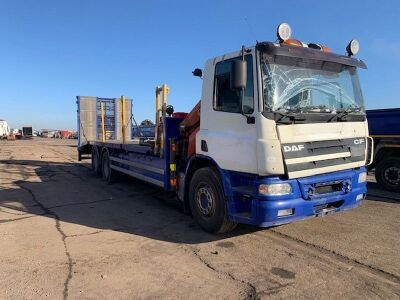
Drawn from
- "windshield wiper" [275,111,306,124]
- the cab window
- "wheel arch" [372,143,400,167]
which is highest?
the cab window

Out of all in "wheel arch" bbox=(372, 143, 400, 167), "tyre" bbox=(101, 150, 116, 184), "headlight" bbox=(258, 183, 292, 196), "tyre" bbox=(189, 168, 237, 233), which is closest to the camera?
"headlight" bbox=(258, 183, 292, 196)

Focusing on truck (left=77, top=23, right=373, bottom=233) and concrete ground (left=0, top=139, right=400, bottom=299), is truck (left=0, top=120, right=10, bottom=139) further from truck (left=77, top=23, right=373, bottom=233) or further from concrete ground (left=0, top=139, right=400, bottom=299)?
truck (left=77, top=23, right=373, bottom=233)

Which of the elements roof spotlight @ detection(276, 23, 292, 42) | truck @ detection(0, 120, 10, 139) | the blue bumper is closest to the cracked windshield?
roof spotlight @ detection(276, 23, 292, 42)

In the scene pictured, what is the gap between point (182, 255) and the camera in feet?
17.8

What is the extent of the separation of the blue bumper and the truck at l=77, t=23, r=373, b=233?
1cm

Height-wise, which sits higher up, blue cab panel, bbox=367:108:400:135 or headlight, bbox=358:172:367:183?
blue cab panel, bbox=367:108:400:135

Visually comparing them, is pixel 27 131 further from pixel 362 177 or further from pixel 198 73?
pixel 362 177

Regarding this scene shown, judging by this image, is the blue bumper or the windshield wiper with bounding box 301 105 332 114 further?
the windshield wiper with bounding box 301 105 332 114

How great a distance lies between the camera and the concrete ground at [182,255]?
4301 millimetres

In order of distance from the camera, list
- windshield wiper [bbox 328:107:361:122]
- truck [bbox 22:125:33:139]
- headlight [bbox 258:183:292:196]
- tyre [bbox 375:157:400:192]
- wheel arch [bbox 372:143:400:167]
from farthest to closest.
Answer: truck [bbox 22:125:33:139]
wheel arch [bbox 372:143:400:167]
tyre [bbox 375:157:400:192]
windshield wiper [bbox 328:107:361:122]
headlight [bbox 258:183:292:196]

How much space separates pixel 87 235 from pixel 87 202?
2.86 metres

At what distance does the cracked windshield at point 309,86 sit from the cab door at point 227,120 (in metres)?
0.26

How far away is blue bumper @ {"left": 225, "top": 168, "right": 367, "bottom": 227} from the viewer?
517 cm

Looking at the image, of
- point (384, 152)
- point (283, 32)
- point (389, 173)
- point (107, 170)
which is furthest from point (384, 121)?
point (107, 170)
